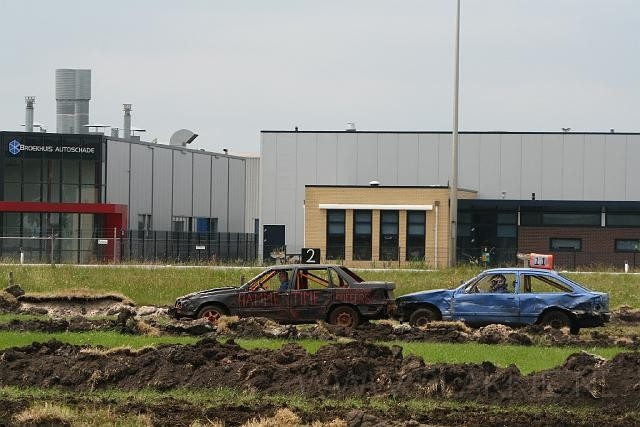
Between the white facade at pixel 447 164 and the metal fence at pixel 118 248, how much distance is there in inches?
180

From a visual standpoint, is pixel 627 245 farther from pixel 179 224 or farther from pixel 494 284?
pixel 494 284

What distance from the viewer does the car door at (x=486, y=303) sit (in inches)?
1074

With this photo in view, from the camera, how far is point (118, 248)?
61250 mm

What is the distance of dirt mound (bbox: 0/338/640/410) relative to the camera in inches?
648

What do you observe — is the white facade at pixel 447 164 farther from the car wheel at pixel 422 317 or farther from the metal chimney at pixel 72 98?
the car wheel at pixel 422 317

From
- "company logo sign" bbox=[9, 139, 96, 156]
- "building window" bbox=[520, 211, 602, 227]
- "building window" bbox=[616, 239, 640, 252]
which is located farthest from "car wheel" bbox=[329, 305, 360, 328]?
"company logo sign" bbox=[9, 139, 96, 156]

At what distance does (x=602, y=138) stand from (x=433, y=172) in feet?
28.8

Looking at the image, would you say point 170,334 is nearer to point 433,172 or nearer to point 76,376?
point 76,376

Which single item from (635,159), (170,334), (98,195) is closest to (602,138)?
(635,159)

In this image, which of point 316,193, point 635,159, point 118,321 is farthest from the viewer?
point 635,159

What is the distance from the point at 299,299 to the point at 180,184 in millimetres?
50737

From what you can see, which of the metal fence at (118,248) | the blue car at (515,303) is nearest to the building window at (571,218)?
the metal fence at (118,248)

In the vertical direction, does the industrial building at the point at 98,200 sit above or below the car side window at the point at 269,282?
above

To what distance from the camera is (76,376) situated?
17.5 meters
